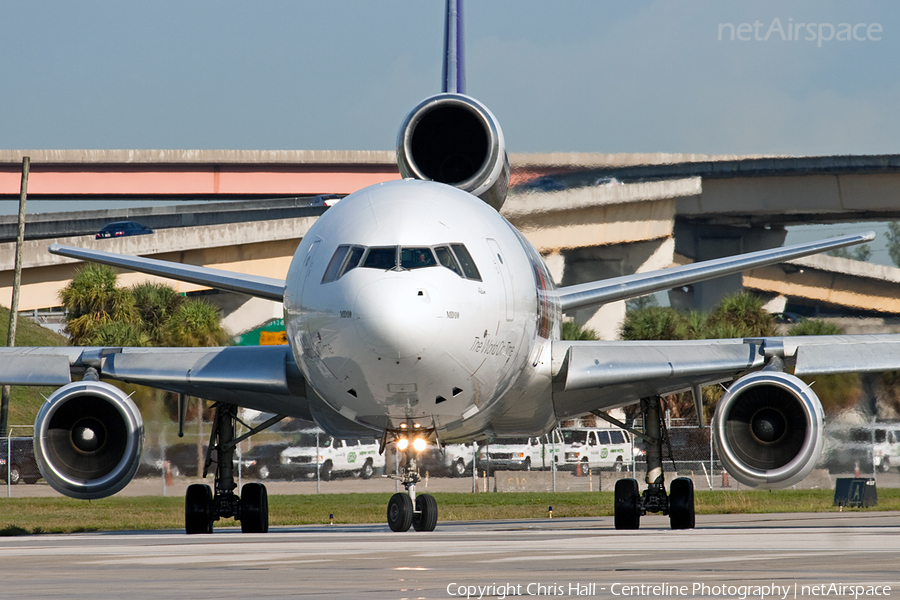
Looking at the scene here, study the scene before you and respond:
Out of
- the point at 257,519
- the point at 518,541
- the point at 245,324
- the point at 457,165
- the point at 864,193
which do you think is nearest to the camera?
the point at 518,541

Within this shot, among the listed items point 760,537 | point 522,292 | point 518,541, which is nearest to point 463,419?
point 522,292

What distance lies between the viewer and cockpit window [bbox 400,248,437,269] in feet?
37.8

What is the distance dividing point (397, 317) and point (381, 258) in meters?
0.87

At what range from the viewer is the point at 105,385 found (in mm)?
14102

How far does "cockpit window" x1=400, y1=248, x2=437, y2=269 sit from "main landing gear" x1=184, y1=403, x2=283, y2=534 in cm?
517

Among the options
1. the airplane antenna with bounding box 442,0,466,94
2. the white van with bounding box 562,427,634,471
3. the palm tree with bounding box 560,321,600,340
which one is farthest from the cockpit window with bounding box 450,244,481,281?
the palm tree with bounding box 560,321,600,340

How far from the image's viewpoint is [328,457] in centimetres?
3328

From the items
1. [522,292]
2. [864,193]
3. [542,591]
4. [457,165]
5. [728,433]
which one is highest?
[864,193]

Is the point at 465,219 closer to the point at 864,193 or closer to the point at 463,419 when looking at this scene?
the point at 463,419

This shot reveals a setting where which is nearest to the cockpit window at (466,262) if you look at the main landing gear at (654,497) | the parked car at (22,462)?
the main landing gear at (654,497)

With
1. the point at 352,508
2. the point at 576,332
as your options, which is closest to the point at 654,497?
the point at 352,508

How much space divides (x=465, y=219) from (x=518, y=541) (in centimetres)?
353

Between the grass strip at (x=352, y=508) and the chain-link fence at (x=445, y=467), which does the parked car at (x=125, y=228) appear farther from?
the grass strip at (x=352, y=508)

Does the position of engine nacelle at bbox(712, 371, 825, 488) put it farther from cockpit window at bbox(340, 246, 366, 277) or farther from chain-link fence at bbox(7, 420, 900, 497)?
chain-link fence at bbox(7, 420, 900, 497)
